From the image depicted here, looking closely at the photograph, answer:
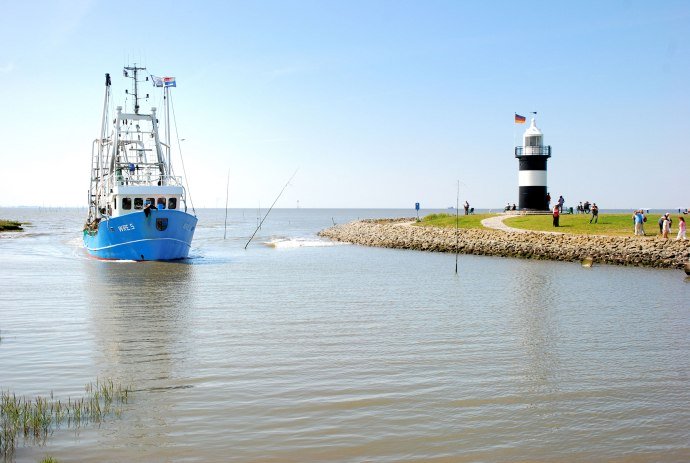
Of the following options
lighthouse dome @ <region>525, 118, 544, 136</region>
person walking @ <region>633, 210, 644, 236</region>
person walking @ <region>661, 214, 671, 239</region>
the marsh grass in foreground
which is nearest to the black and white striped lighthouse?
lighthouse dome @ <region>525, 118, 544, 136</region>

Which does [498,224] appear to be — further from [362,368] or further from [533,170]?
[362,368]

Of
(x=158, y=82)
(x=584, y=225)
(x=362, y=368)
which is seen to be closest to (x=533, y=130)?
(x=584, y=225)

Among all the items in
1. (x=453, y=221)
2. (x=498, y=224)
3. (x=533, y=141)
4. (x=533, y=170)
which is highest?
(x=533, y=141)

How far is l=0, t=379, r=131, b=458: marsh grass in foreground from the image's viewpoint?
9148 millimetres

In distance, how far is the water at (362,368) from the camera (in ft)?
30.0

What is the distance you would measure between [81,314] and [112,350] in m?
6.00


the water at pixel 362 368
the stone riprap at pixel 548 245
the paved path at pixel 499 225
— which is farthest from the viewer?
the paved path at pixel 499 225

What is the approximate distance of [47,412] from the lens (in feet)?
33.1

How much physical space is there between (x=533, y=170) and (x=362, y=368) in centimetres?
4926

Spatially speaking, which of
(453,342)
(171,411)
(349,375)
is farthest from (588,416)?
(171,411)

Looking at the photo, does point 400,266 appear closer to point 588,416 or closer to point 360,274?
point 360,274

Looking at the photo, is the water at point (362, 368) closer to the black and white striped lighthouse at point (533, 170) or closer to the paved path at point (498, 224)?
the paved path at point (498, 224)

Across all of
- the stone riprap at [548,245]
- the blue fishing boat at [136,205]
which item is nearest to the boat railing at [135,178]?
the blue fishing boat at [136,205]

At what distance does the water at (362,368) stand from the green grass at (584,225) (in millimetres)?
17426
